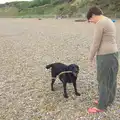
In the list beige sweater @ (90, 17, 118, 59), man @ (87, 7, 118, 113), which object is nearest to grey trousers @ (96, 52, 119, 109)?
man @ (87, 7, 118, 113)

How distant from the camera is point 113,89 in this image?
5793 mm

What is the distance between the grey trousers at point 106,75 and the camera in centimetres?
540

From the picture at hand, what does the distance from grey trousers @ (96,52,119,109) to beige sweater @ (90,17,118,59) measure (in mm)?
108

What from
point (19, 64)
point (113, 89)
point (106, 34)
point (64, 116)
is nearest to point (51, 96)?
point (64, 116)

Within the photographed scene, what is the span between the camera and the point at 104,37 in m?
5.26

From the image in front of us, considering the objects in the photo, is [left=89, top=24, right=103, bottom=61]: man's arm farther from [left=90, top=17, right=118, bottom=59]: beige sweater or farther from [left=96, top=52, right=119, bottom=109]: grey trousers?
[left=96, top=52, right=119, bottom=109]: grey trousers

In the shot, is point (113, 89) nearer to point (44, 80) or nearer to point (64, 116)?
point (64, 116)

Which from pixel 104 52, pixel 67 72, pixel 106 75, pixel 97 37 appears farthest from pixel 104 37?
pixel 67 72

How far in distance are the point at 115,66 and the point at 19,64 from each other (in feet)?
20.3

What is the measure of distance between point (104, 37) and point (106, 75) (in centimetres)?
70

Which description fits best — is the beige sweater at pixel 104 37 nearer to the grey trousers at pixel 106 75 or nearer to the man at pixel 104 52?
the man at pixel 104 52

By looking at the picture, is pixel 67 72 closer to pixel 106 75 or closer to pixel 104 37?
pixel 106 75

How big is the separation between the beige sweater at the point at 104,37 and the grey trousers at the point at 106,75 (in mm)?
108

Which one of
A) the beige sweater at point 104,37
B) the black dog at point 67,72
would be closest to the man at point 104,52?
the beige sweater at point 104,37
